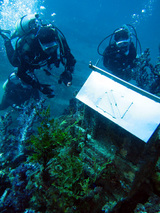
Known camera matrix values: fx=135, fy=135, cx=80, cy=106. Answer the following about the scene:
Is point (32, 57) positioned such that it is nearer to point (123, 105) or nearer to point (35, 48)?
point (35, 48)

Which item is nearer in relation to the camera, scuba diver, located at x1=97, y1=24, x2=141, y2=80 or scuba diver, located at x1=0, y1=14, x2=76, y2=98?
scuba diver, located at x1=0, y1=14, x2=76, y2=98

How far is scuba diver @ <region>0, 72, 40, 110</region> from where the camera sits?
657 cm

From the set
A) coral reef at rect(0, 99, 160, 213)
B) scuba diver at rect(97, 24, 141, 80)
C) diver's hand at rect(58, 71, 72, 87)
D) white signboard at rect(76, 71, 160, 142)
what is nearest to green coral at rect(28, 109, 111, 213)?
coral reef at rect(0, 99, 160, 213)

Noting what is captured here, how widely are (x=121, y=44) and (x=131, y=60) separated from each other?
1.35m

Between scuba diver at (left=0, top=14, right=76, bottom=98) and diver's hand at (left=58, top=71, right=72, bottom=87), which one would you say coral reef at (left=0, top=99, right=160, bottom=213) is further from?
diver's hand at (left=58, top=71, right=72, bottom=87)

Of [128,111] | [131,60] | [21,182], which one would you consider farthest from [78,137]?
[131,60]

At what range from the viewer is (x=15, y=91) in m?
6.98

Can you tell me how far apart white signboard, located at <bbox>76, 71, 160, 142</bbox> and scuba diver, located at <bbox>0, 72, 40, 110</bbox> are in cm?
500

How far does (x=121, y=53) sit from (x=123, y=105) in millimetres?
4317

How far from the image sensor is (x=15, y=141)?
15.5 feet

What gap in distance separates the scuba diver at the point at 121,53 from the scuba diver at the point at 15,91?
13.4 ft

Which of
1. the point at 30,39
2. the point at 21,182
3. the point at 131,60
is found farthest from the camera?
the point at 131,60

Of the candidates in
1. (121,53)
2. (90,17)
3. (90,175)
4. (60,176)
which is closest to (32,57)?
(121,53)

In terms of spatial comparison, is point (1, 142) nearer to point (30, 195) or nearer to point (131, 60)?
point (30, 195)
